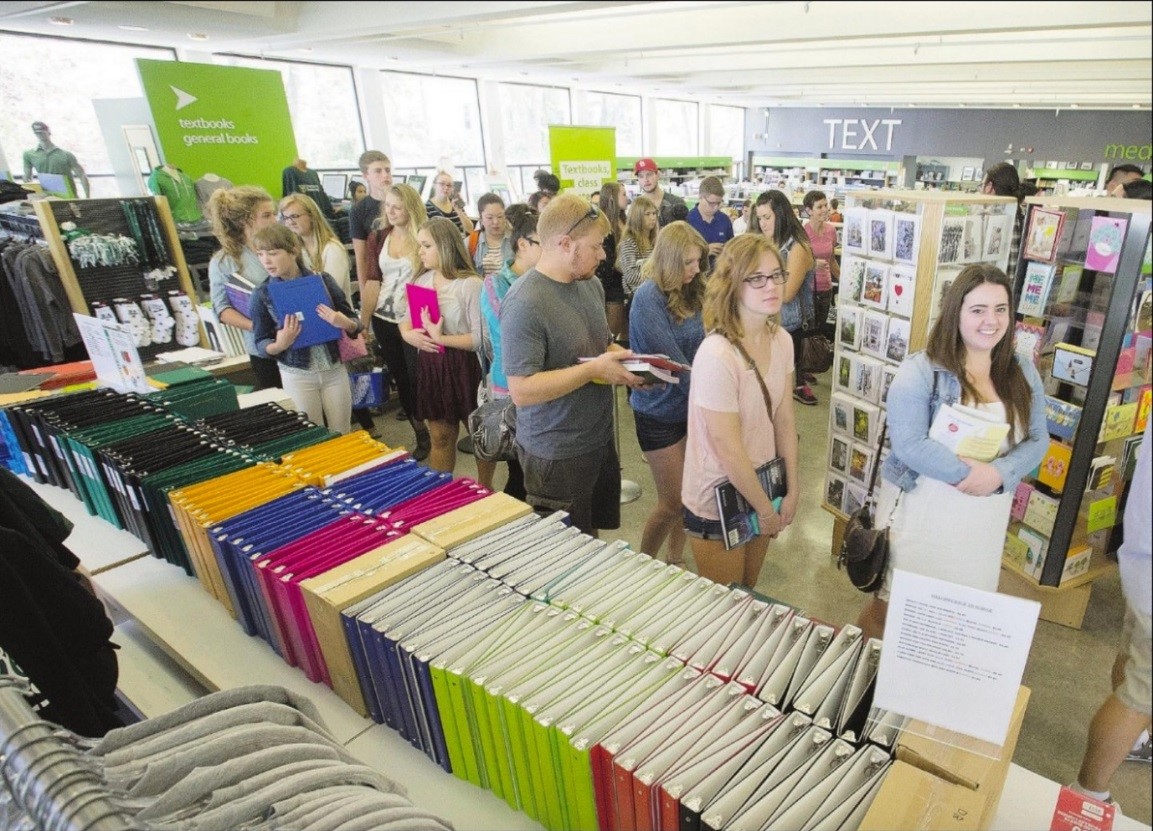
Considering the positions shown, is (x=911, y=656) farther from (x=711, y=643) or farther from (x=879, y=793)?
(x=711, y=643)

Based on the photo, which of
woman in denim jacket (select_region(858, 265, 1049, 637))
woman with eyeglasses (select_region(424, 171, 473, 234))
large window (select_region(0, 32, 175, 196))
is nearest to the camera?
Answer: woman in denim jacket (select_region(858, 265, 1049, 637))

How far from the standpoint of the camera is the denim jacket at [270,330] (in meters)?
3.05

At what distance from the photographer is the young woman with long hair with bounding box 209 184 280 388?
134 inches

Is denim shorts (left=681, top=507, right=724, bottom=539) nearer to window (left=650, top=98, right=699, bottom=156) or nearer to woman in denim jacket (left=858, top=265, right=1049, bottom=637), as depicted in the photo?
woman in denim jacket (left=858, top=265, right=1049, bottom=637)

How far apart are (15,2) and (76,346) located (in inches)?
233

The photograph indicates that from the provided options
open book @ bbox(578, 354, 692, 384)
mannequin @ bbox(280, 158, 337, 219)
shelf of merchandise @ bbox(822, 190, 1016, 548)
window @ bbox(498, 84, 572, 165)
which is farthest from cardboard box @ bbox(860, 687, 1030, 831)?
window @ bbox(498, 84, 572, 165)

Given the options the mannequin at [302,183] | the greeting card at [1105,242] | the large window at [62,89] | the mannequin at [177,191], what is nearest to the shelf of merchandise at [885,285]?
the greeting card at [1105,242]

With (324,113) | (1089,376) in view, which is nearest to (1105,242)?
(1089,376)

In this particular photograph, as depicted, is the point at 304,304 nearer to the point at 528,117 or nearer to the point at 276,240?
the point at 276,240

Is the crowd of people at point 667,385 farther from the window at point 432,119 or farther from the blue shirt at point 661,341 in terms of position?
the window at point 432,119

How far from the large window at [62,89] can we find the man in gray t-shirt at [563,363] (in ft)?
24.3

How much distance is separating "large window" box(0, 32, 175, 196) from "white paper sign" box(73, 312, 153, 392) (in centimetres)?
601

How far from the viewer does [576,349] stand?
7.43ft

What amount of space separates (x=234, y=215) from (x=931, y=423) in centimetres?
329
